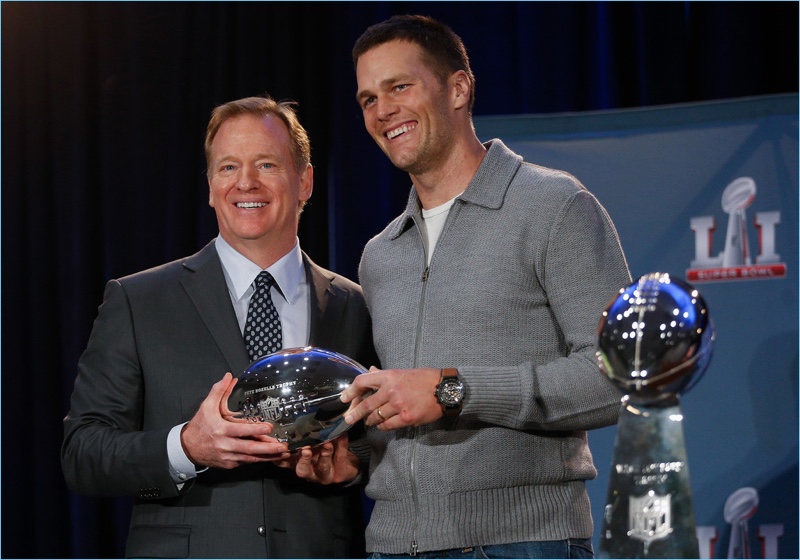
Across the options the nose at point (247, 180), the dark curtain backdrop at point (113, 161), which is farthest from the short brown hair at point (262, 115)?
the dark curtain backdrop at point (113, 161)

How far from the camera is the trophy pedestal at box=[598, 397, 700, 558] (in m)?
0.86

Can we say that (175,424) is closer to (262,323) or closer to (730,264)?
(262,323)

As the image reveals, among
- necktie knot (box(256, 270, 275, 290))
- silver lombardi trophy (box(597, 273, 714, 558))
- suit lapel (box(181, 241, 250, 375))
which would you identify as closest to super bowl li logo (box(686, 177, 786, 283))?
necktie knot (box(256, 270, 275, 290))

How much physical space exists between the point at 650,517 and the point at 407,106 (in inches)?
54.2

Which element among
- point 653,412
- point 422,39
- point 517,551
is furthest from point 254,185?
point 653,412

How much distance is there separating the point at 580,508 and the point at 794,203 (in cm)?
143

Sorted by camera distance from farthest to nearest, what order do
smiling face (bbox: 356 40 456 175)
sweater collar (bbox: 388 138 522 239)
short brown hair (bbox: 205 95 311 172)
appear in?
short brown hair (bbox: 205 95 311 172) < smiling face (bbox: 356 40 456 175) < sweater collar (bbox: 388 138 522 239)

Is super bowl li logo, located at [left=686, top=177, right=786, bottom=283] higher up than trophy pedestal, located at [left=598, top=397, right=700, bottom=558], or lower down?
higher up

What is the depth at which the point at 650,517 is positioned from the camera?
0.87m

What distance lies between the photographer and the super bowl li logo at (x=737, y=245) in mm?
2852

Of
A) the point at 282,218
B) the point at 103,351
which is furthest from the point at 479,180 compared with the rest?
the point at 103,351

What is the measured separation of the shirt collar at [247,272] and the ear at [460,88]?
603 mm

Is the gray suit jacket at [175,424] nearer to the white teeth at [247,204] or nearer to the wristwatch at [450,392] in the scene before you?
the white teeth at [247,204]

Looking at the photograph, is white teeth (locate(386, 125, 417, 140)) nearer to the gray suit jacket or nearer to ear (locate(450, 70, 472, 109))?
ear (locate(450, 70, 472, 109))
